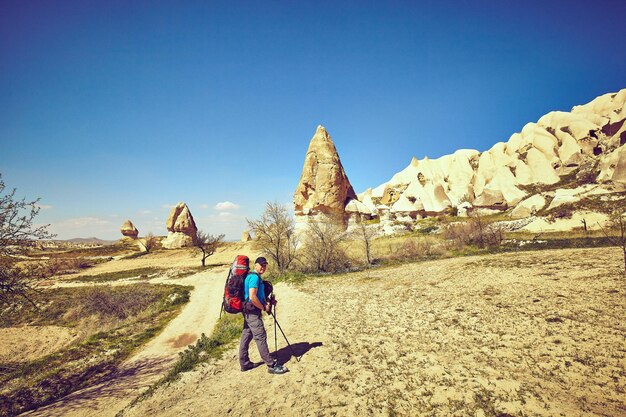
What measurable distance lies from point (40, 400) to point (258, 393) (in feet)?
26.0

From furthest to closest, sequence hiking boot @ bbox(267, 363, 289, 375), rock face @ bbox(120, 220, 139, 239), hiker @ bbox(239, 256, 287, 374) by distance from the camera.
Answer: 1. rock face @ bbox(120, 220, 139, 239)
2. hiking boot @ bbox(267, 363, 289, 375)
3. hiker @ bbox(239, 256, 287, 374)

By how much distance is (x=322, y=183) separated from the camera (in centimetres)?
5178

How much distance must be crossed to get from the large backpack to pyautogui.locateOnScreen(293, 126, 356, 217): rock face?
44284 mm

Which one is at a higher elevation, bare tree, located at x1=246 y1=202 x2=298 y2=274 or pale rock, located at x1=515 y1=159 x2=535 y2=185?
pale rock, located at x1=515 y1=159 x2=535 y2=185

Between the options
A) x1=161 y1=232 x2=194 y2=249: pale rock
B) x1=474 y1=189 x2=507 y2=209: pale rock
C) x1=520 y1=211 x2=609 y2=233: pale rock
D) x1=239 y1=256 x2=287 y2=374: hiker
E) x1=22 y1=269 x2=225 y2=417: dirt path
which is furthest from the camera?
x1=161 y1=232 x2=194 y2=249: pale rock

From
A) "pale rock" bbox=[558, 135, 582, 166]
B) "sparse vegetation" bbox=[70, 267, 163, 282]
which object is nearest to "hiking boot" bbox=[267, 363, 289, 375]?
"sparse vegetation" bbox=[70, 267, 163, 282]

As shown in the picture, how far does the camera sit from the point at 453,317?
9.37m

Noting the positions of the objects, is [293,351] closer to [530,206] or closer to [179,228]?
[530,206]

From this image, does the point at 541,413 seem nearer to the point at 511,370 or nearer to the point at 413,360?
the point at 511,370

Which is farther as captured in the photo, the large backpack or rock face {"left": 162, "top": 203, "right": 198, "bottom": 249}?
rock face {"left": 162, "top": 203, "right": 198, "bottom": 249}

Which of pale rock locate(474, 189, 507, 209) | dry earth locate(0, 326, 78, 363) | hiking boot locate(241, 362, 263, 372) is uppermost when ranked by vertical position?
pale rock locate(474, 189, 507, 209)

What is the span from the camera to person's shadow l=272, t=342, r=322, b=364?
24.5 feet

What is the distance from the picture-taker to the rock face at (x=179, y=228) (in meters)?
65.7

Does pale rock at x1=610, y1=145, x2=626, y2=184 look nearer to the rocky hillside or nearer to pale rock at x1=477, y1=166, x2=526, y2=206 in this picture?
the rocky hillside
